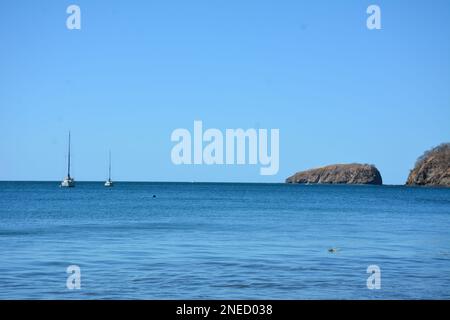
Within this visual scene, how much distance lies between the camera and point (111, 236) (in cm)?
4319

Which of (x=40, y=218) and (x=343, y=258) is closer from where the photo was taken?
(x=343, y=258)

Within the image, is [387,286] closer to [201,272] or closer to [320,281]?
[320,281]

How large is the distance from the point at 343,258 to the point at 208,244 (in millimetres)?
9622

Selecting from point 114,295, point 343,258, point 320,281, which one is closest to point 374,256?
point 343,258

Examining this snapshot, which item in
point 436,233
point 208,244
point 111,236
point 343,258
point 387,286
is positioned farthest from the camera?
point 436,233

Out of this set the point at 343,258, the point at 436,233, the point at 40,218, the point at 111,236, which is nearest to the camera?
the point at 343,258
